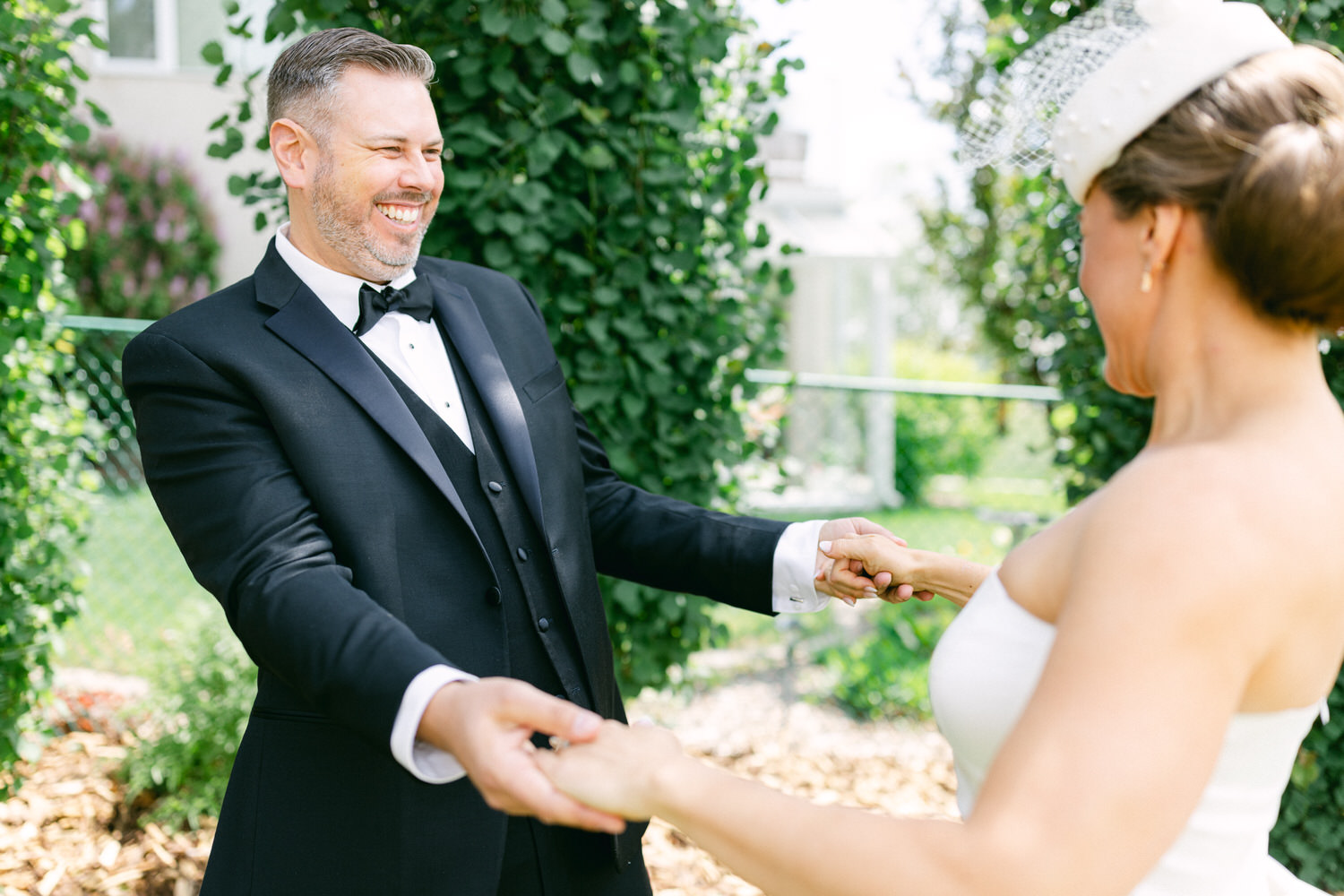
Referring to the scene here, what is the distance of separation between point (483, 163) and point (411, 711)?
2.08m

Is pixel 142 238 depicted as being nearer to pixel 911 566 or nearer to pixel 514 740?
pixel 911 566

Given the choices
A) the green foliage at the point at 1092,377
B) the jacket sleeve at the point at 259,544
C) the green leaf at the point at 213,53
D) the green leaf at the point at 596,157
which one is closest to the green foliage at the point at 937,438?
the green foliage at the point at 1092,377

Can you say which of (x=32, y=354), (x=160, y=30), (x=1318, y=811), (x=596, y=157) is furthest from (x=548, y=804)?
(x=160, y=30)

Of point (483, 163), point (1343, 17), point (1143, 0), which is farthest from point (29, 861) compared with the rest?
point (1343, 17)

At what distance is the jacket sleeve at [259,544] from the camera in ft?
5.13

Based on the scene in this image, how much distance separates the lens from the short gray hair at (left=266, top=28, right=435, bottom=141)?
2.07m

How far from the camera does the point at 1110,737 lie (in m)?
1.09

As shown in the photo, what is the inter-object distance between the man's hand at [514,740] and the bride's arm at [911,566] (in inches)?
36.6

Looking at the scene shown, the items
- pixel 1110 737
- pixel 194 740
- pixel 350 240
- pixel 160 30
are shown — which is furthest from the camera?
pixel 160 30

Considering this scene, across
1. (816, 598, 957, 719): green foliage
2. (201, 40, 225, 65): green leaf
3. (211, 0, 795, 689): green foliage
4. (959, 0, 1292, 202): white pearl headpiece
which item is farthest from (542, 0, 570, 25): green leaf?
(816, 598, 957, 719): green foliage

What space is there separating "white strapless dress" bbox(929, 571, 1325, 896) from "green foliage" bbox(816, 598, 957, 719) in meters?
3.52

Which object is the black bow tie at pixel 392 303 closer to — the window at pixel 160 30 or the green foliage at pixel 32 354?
the green foliage at pixel 32 354

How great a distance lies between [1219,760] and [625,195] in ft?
7.81

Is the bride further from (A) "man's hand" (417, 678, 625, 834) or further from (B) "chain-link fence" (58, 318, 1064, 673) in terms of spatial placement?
(B) "chain-link fence" (58, 318, 1064, 673)
